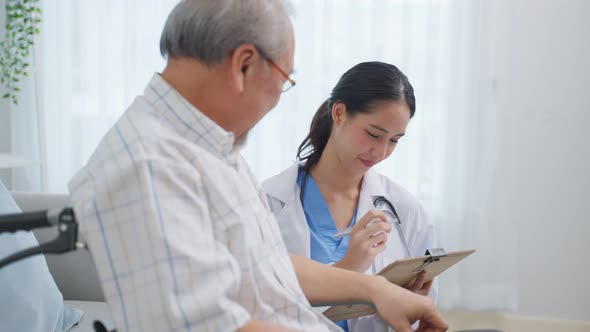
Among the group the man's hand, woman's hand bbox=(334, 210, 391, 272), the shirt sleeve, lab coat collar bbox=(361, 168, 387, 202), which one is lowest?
the man's hand

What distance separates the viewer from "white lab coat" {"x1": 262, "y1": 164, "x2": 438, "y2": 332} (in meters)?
1.69

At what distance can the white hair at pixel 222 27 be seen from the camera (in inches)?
35.9

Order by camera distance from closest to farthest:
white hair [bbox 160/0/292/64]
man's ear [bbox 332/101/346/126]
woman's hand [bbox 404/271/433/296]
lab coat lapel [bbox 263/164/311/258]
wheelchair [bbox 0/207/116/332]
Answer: wheelchair [bbox 0/207/116/332] < white hair [bbox 160/0/292/64] < woman's hand [bbox 404/271/433/296] < lab coat lapel [bbox 263/164/311/258] < man's ear [bbox 332/101/346/126]

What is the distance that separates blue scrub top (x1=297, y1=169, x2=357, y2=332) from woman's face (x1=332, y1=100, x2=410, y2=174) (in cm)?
13

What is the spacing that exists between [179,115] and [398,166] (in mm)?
2279

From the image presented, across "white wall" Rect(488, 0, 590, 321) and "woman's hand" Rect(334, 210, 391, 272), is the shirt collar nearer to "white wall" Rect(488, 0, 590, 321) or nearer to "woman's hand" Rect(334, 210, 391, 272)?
"woman's hand" Rect(334, 210, 391, 272)

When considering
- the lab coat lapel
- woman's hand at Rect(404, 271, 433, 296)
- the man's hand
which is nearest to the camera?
the man's hand

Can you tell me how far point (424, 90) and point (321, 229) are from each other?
152 centimetres

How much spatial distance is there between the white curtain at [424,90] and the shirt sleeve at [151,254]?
7.44ft

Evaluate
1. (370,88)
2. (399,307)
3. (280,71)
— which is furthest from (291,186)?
(280,71)

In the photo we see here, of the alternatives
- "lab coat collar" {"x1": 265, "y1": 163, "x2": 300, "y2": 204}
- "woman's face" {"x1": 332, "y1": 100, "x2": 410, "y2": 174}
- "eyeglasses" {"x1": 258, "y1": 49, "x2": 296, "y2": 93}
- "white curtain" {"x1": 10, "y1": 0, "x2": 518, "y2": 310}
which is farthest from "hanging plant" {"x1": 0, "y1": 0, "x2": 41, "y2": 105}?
"eyeglasses" {"x1": 258, "y1": 49, "x2": 296, "y2": 93}

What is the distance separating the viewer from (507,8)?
3002 millimetres

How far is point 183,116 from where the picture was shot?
0.94m

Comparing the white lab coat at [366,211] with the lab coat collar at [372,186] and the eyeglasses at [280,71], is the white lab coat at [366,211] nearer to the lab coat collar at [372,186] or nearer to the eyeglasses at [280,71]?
the lab coat collar at [372,186]
